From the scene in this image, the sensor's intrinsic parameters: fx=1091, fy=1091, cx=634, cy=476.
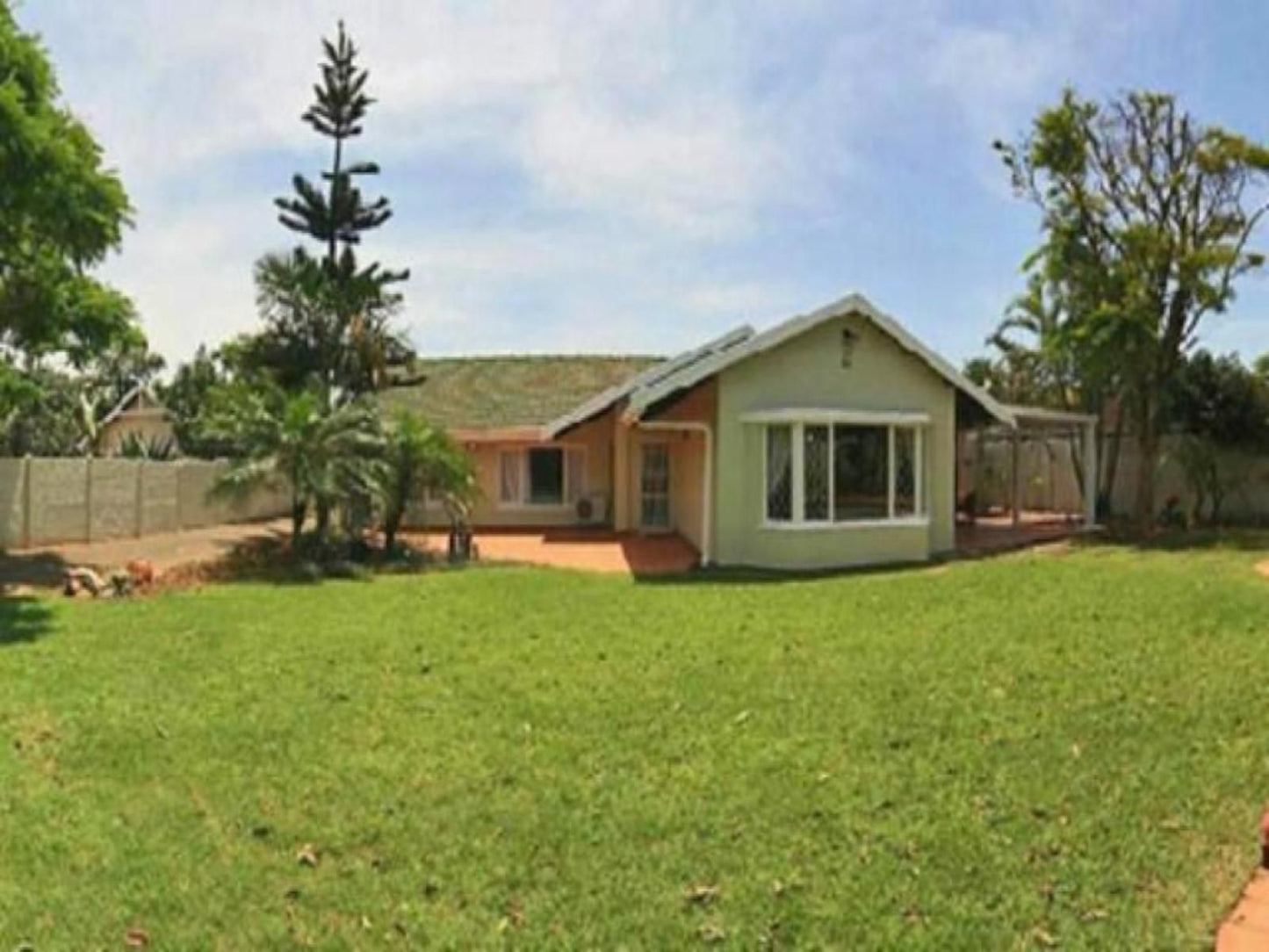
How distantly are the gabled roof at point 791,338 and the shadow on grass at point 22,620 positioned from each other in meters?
10.2

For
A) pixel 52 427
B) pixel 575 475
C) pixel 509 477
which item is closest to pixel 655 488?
pixel 575 475

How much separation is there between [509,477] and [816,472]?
465 inches

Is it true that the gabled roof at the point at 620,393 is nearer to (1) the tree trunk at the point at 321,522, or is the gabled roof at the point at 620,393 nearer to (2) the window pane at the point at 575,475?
(2) the window pane at the point at 575,475

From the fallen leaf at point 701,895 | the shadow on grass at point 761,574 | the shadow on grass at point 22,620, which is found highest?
the shadow on grass at point 761,574

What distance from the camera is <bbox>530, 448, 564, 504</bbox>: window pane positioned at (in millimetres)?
29766

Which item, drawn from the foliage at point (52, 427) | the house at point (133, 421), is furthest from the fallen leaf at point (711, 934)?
the house at point (133, 421)

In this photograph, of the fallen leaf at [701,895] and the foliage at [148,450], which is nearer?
the fallen leaf at [701,895]

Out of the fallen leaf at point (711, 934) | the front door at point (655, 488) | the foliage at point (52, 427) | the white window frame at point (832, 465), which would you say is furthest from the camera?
the foliage at point (52, 427)

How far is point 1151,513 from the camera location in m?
24.9

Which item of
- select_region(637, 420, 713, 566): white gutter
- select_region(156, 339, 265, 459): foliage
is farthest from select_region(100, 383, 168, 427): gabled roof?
select_region(637, 420, 713, 566): white gutter

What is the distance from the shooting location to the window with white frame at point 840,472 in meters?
20.0

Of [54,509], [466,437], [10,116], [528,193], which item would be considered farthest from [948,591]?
[54,509]

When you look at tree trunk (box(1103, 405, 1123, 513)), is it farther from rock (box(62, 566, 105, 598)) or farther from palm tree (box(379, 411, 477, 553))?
rock (box(62, 566, 105, 598))

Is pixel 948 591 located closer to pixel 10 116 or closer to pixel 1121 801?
pixel 1121 801
